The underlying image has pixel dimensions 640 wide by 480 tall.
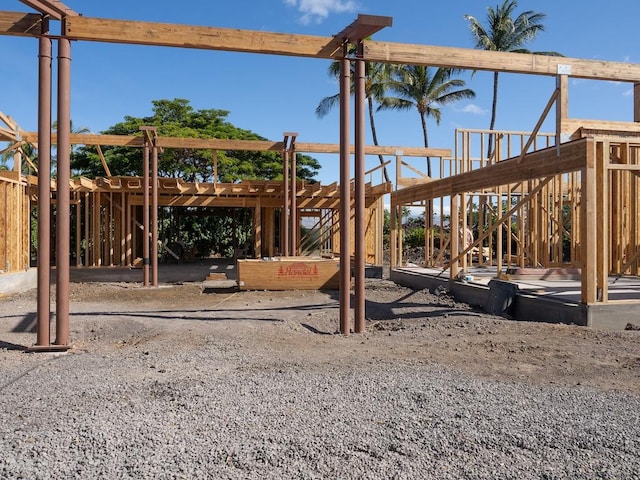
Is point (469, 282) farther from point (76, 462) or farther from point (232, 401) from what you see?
point (76, 462)

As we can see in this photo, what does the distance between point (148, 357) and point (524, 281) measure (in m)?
8.65

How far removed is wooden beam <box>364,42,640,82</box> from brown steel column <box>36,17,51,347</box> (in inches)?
166

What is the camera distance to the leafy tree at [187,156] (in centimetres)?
2720

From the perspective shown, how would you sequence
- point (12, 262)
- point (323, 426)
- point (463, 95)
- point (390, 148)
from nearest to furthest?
point (323, 426) < point (12, 262) < point (390, 148) < point (463, 95)

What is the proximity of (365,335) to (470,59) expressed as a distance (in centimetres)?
432

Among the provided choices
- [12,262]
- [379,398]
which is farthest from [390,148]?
[379,398]

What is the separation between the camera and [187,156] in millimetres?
28516

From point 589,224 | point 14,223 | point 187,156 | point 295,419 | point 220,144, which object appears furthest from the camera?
point 187,156

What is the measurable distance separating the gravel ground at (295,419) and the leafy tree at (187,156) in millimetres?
22526

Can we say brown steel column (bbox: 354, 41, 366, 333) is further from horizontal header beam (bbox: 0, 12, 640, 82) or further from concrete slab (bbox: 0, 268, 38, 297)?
concrete slab (bbox: 0, 268, 38, 297)

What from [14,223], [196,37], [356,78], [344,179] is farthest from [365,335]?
[14,223]

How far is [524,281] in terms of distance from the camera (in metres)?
11.3

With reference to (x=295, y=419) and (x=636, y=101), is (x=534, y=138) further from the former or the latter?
(x=295, y=419)

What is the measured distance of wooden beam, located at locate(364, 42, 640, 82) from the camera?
7.32 metres
